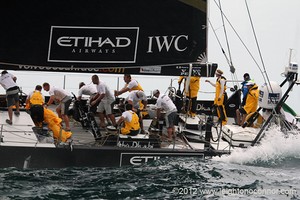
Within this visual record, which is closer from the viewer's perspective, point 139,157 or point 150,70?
point 150,70

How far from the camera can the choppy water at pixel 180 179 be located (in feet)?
27.5

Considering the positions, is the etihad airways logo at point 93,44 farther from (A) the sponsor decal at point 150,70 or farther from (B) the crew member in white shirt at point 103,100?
(B) the crew member in white shirt at point 103,100

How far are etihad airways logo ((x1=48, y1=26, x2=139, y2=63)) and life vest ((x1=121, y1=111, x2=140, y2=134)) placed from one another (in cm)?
119

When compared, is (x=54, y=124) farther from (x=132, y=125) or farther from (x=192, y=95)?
(x=192, y=95)

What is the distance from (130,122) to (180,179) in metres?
1.63

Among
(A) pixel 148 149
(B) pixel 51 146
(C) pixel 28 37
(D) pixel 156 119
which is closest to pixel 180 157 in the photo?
(A) pixel 148 149

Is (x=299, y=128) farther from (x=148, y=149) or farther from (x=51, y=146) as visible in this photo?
(x=51, y=146)

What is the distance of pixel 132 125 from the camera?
10484 millimetres

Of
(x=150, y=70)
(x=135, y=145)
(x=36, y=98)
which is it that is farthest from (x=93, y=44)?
(x=36, y=98)

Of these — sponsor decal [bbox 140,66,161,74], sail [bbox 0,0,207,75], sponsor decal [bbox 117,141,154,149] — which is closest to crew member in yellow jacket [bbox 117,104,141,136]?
sponsor decal [bbox 117,141,154,149]

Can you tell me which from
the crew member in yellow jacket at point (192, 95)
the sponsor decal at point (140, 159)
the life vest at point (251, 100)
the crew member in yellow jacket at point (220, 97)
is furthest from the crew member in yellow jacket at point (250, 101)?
the sponsor decal at point (140, 159)

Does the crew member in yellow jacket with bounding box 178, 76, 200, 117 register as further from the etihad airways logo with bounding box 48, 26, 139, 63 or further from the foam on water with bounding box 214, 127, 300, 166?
the etihad airways logo with bounding box 48, 26, 139, 63

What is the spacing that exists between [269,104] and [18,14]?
4.89 meters

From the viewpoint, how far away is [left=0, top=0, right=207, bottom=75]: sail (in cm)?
910
